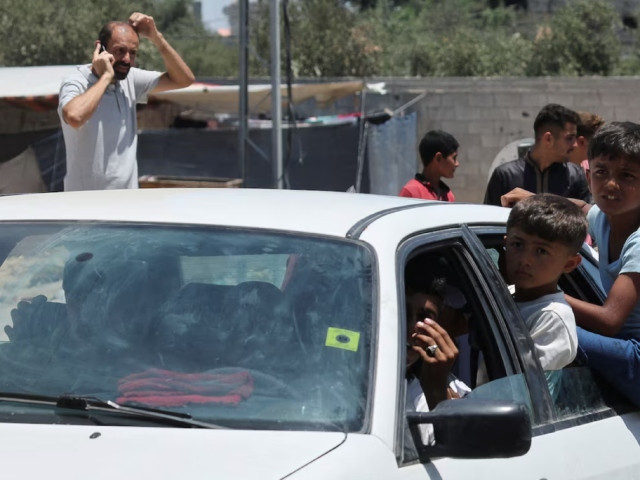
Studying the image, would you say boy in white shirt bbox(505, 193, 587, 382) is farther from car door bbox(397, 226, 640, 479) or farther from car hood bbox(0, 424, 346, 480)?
car hood bbox(0, 424, 346, 480)

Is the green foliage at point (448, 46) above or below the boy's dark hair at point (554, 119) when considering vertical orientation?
below

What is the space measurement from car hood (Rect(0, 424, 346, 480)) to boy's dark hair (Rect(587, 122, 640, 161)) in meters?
1.95

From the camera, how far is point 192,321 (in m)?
2.77

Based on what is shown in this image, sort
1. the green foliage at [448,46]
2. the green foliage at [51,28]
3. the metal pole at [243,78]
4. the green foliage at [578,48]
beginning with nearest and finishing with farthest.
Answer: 1. the metal pole at [243,78]
2. the green foliage at [51,28]
3. the green foliage at [578,48]
4. the green foliage at [448,46]

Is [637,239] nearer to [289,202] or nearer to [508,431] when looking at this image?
[289,202]

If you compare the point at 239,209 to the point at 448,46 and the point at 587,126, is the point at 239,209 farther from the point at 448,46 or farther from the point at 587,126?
the point at 448,46

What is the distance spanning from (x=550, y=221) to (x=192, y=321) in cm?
123

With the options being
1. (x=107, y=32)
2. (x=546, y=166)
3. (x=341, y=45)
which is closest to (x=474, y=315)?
(x=107, y=32)

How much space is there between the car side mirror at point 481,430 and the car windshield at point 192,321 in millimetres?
178

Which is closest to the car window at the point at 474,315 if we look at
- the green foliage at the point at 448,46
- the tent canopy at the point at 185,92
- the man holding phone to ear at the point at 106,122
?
the man holding phone to ear at the point at 106,122

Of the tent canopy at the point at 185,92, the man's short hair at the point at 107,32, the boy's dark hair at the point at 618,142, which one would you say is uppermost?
the man's short hair at the point at 107,32

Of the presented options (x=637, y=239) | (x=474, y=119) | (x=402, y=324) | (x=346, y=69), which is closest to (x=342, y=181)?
(x=474, y=119)

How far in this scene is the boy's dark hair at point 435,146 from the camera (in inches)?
283

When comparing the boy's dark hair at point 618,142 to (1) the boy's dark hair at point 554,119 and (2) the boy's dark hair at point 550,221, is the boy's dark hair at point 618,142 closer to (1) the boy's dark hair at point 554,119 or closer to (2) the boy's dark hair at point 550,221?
(2) the boy's dark hair at point 550,221
